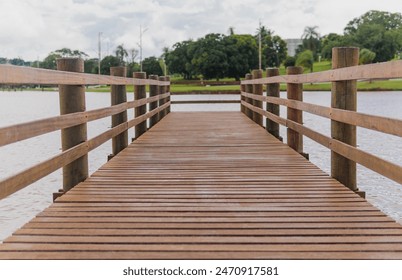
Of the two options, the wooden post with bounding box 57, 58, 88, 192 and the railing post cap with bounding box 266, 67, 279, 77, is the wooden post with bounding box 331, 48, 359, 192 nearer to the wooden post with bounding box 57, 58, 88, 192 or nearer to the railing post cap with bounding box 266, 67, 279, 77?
the wooden post with bounding box 57, 58, 88, 192

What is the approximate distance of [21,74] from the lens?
3.44m

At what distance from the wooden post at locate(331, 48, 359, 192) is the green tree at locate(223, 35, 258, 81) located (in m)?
83.0

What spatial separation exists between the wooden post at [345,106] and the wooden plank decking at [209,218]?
19cm

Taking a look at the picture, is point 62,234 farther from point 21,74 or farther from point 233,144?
point 233,144

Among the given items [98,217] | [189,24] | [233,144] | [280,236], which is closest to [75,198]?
[98,217]

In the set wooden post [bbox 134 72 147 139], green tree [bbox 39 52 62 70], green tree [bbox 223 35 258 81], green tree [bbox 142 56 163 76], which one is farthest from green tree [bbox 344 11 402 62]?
wooden post [bbox 134 72 147 139]

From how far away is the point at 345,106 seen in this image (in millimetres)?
5070

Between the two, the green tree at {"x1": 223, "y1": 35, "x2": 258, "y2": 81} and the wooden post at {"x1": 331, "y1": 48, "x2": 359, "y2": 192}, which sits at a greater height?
the green tree at {"x1": 223, "y1": 35, "x2": 258, "y2": 81}

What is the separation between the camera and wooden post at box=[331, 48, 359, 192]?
5.04 meters

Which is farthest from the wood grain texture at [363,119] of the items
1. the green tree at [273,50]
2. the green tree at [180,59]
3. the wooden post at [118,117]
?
the green tree at [273,50]

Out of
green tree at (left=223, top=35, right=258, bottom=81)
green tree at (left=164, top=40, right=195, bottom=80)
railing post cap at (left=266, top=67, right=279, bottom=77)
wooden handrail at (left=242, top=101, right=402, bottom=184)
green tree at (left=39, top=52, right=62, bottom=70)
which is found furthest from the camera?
green tree at (left=39, top=52, right=62, bottom=70)

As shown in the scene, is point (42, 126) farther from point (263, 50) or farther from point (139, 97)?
point (263, 50)

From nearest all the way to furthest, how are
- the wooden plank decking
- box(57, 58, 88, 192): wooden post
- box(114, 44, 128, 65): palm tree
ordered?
1. the wooden plank decking
2. box(57, 58, 88, 192): wooden post
3. box(114, 44, 128, 65): palm tree
